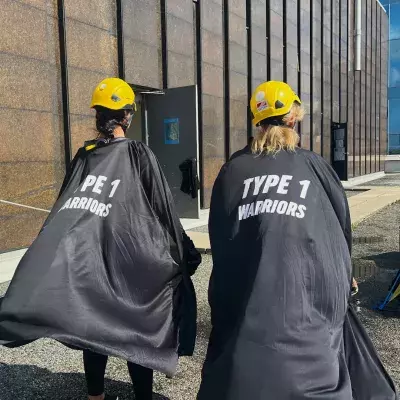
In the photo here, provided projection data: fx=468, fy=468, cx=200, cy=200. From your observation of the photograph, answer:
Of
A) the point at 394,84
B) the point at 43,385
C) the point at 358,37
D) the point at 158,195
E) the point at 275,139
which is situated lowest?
the point at 43,385

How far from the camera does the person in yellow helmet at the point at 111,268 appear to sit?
7.08 ft

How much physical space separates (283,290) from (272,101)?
830 mm

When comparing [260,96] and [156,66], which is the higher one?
[156,66]

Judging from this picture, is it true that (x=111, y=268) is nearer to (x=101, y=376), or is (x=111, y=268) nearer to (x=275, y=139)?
(x=101, y=376)

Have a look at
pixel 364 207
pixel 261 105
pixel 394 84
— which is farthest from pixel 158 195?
pixel 394 84

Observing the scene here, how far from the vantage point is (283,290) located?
1770 mm

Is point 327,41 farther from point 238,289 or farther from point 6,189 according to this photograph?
point 238,289

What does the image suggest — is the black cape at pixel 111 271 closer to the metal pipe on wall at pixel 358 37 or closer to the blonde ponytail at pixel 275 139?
the blonde ponytail at pixel 275 139

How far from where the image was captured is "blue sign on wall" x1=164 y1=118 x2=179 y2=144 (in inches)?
374

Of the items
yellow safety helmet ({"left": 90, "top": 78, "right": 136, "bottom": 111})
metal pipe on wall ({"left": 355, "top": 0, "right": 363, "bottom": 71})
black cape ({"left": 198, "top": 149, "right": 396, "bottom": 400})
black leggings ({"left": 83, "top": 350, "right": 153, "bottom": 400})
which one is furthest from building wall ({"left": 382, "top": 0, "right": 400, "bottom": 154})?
black cape ({"left": 198, "top": 149, "right": 396, "bottom": 400})

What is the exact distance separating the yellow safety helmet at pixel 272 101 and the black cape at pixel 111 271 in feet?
2.24

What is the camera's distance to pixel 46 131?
744 centimetres

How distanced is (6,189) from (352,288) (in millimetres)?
5917

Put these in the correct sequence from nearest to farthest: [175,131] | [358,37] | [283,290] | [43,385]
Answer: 1. [283,290]
2. [43,385]
3. [175,131]
4. [358,37]
